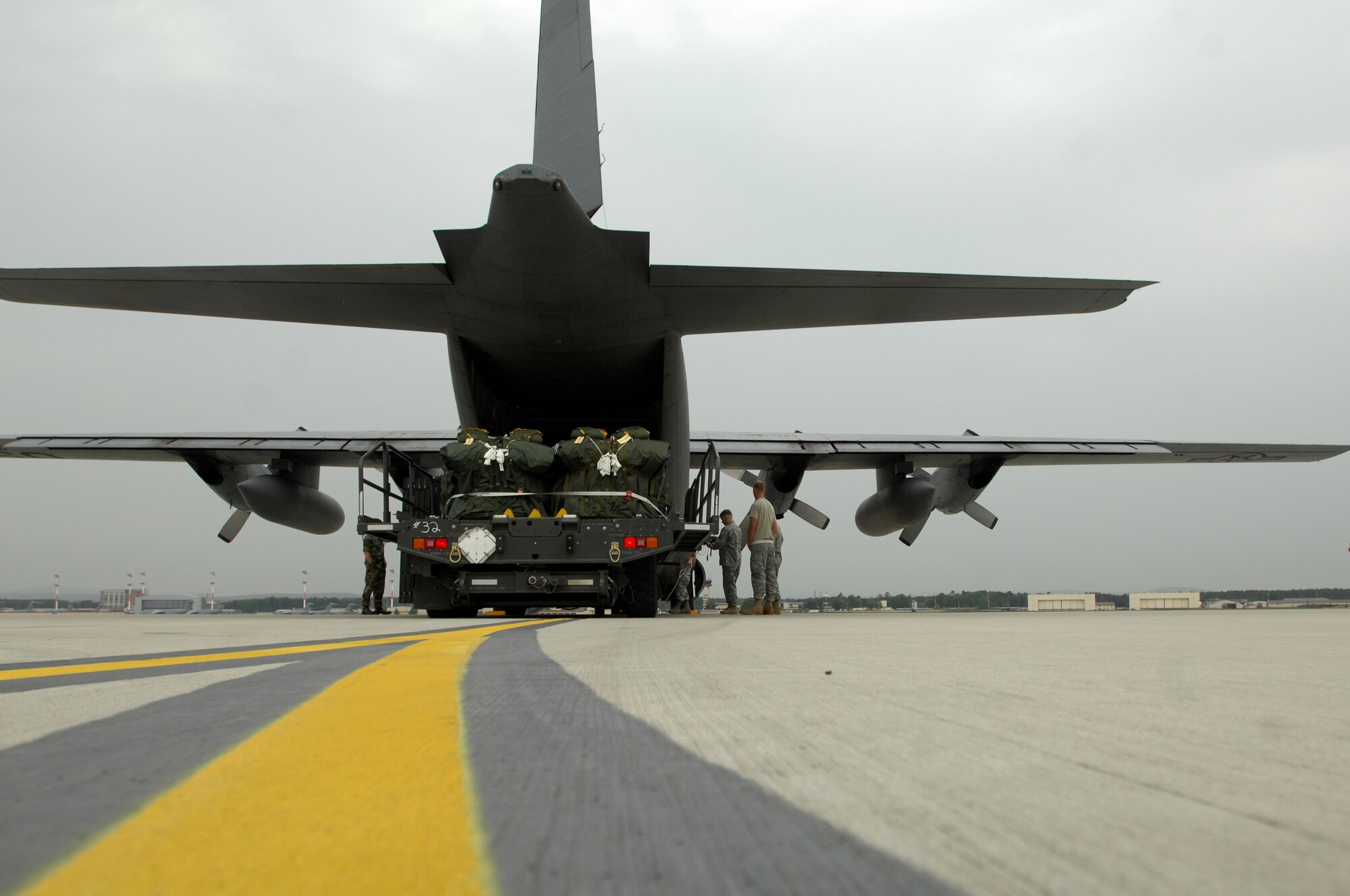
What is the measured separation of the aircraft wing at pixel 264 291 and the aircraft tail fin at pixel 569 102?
2.63m

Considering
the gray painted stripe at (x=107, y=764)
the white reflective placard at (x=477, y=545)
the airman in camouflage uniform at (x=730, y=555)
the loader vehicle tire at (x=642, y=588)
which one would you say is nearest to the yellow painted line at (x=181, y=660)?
the gray painted stripe at (x=107, y=764)

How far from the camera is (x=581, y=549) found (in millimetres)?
8281

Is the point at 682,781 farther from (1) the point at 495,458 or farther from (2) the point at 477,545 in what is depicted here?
(1) the point at 495,458

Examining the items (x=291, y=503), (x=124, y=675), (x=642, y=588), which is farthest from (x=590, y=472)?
A: (x=291, y=503)

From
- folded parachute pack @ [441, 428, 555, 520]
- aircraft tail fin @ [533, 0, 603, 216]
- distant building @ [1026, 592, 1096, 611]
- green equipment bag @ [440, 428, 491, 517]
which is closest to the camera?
folded parachute pack @ [441, 428, 555, 520]

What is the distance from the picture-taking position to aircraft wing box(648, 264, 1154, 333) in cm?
764

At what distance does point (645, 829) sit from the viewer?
2.73 feet

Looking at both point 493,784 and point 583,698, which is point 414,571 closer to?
point 583,698

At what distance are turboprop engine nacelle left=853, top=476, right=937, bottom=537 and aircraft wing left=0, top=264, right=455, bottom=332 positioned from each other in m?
8.36

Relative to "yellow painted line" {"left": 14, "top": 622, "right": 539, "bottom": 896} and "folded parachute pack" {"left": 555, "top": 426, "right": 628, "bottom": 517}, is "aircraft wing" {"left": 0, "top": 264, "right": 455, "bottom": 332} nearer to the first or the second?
"folded parachute pack" {"left": 555, "top": 426, "right": 628, "bottom": 517}

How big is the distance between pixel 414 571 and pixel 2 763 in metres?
8.68

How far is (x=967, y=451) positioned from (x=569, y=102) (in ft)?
28.3

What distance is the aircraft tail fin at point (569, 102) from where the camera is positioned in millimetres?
10484

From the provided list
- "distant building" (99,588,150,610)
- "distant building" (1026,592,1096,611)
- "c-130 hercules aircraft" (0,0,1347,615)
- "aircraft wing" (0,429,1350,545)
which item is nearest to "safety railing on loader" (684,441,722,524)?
"c-130 hercules aircraft" (0,0,1347,615)
